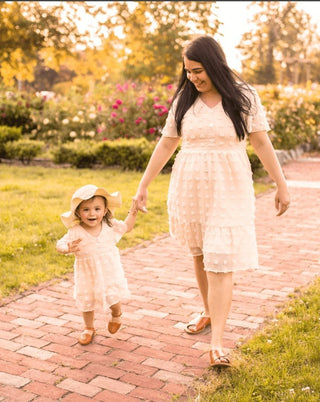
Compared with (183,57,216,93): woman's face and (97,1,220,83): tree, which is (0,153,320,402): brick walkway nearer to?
(183,57,216,93): woman's face

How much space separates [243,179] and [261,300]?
1566 millimetres

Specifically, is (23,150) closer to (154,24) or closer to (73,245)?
(154,24)

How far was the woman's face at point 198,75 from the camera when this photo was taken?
323 centimetres

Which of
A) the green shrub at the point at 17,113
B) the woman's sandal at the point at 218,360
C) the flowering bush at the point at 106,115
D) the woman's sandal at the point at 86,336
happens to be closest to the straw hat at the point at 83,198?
the woman's sandal at the point at 86,336

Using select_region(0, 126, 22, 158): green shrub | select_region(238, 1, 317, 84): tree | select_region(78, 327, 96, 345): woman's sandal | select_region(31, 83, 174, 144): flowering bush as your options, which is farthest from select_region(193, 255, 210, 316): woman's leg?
select_region(238, 1, 317, 84): tree

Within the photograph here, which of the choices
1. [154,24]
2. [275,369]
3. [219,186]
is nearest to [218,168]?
[219,186]

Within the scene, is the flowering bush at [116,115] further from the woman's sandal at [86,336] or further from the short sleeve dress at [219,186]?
the short sleeve dress at [219,186]

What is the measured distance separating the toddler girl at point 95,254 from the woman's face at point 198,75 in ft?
2.74

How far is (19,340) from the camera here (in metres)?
3.72

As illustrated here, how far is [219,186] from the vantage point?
10.7ft

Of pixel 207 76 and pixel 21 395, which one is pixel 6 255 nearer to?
pixel 21 395

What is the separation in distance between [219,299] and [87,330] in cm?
96

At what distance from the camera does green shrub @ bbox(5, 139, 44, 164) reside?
12547 mm

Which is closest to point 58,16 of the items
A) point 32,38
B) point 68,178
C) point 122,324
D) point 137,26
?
point 32,38
